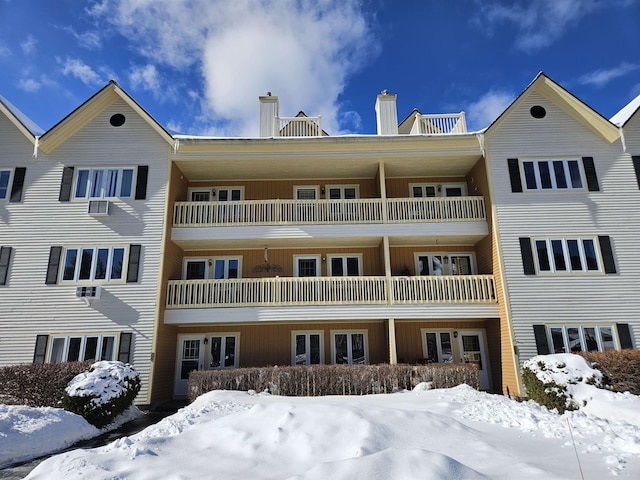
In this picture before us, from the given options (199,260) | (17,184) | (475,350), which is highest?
(17,184)

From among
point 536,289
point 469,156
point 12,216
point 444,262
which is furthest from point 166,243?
point 536,289

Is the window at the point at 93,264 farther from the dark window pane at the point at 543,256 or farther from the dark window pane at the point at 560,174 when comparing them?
the dark window pane at the point at 560,174

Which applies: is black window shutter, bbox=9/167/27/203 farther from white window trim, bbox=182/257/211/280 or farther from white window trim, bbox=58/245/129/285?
white window trim, bbox=182/257/211/280

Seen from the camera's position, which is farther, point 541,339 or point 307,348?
point 307,348

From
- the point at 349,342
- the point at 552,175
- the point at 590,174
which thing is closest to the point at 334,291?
the point at 349,342

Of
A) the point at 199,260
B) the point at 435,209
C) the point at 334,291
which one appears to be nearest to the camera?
the point at 334,291

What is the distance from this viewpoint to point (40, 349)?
1506cm

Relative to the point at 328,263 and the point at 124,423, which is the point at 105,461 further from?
the point at 328,263

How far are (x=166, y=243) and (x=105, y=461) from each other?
456 inches

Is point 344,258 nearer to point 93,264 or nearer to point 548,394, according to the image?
point 548,394

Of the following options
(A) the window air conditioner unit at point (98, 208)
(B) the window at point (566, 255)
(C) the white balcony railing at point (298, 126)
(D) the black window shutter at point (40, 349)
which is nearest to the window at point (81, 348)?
(D) the black window shutter at point (40, 349)

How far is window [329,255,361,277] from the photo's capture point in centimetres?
1834

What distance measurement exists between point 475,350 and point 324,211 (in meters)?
8.96

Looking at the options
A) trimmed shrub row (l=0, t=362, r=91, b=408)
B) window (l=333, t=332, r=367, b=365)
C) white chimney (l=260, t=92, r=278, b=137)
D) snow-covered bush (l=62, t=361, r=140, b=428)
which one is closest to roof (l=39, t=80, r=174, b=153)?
white chimney (l=260, t=92, r=278, b=137)
